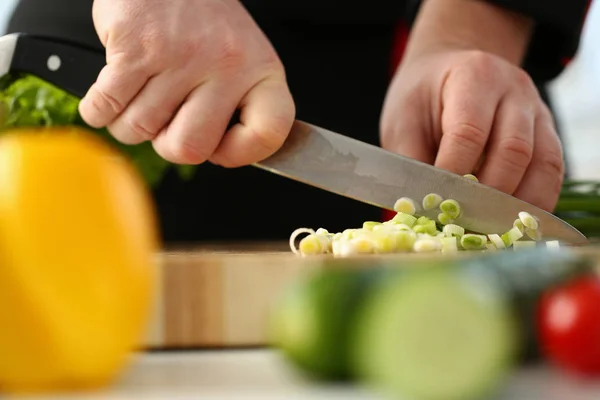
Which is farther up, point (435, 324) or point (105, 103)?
point (435, 324)

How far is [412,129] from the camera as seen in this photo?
1382 mm

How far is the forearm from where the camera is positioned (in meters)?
1.48

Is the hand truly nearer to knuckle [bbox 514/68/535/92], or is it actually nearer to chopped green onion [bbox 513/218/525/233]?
knuckle [bbox 514/68/535/92]

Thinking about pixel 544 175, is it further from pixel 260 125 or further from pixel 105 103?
pixel 105 103

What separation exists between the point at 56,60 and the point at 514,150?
0.67 m

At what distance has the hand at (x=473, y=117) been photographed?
1.27 m

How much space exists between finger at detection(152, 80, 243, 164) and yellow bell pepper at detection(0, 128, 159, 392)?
68 cm

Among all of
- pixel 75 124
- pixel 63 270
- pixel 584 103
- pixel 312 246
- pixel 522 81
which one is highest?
pixel 63 270

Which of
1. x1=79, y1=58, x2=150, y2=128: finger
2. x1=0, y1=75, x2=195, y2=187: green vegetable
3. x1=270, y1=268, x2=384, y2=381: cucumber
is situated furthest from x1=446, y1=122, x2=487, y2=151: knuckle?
x1=270, y1=268, x2=384, y2=381: cucumber

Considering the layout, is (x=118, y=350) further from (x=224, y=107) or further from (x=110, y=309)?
(x=224, y=107)

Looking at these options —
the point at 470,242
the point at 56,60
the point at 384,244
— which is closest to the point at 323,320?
the point at 384,244

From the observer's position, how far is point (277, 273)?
569mm

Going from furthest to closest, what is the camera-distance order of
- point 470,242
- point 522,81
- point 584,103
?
point 584,103 → point 522,81 → point 470,242

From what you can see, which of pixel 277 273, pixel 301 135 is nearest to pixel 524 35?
pixel 301 135
